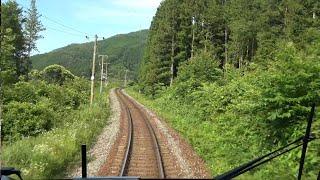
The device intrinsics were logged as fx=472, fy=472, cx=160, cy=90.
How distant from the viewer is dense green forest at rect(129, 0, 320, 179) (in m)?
12.7

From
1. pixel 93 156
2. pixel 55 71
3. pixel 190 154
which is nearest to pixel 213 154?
pixel 190 154

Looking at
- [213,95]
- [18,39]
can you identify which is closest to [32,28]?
[18,39]

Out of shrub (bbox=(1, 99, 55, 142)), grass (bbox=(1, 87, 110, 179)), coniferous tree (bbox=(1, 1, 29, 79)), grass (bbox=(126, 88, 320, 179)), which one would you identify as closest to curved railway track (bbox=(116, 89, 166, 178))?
grass (bbox=(126, 88, 320, 179))

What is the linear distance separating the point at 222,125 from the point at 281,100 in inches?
369

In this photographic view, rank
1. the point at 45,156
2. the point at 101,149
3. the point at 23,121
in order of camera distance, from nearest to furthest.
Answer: the point at 45,156, the point at 101,149, the point at 23,121

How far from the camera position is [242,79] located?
25438 mm

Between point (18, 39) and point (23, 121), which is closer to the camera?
point (23, 121)

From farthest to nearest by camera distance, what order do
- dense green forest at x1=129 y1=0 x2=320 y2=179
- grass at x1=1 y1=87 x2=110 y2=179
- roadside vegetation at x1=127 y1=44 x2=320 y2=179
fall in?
grass at x1=1 y1=87 x2=110 y2=179
dense green forest at x1=129 y1=0 x2=320 y2=179
roadside vegetation at x1=127 y1=44 x2=320 y2=179

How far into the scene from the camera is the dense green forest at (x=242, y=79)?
12695 mm

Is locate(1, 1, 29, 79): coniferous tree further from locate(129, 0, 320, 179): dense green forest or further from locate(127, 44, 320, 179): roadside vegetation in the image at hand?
locate(127, 44, 320, 179): roadside vegetation

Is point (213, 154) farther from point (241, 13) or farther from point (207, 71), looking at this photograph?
point (241, 13)

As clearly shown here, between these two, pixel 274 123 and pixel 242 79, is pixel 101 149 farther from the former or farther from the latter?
pixel 274 123

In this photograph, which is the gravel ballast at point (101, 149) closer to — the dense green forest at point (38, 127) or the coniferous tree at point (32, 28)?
the dense green forest at point (38, 127)

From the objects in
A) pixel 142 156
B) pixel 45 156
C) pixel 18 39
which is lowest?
pixel 142 156
